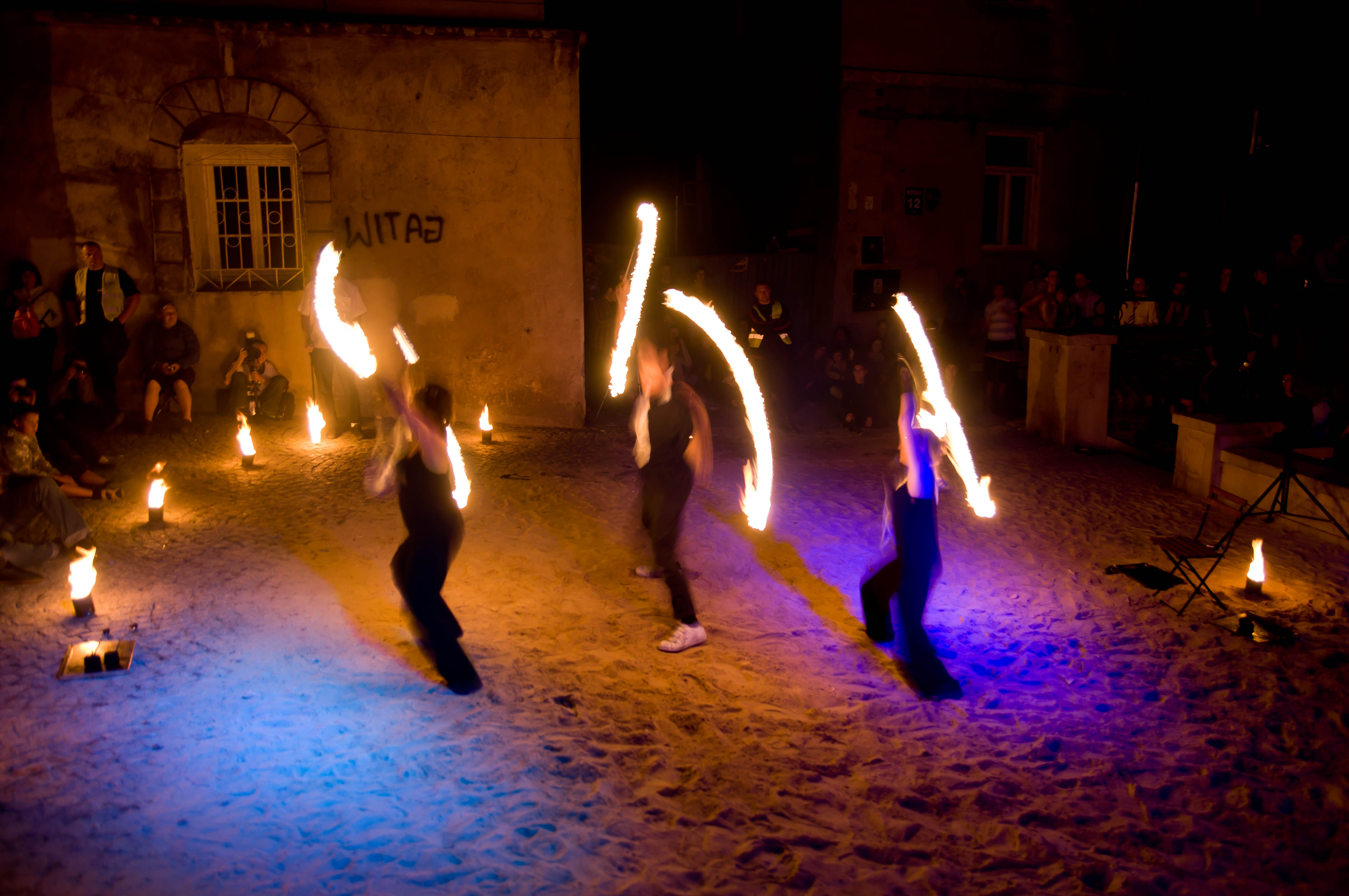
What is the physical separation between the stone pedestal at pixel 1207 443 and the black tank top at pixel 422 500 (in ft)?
27.6

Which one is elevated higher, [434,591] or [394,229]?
[394,229]

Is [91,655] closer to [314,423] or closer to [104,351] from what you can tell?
[314,423]

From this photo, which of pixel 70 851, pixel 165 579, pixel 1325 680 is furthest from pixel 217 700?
pixel 1325 680

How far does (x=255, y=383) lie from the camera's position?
1248 centimetres

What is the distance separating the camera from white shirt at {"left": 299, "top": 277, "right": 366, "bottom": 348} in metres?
11.9

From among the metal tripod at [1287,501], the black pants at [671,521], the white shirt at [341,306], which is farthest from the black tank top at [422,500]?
the white shirt at [341,306]

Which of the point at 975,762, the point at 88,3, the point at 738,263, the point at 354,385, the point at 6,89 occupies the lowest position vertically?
the point at 975,762

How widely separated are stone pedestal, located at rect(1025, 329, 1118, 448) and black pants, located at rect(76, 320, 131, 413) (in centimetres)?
1217

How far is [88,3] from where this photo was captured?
11.4 metres

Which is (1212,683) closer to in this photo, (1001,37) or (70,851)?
(70,851)

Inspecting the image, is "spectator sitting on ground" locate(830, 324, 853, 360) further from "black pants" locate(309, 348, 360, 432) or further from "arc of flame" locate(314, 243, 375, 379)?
"black pants" locate(309, 348, 360, 432)

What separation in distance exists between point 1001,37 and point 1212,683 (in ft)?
41.7

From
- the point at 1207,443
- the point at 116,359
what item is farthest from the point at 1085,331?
the point at 116,359

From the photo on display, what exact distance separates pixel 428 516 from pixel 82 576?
2.96 m
